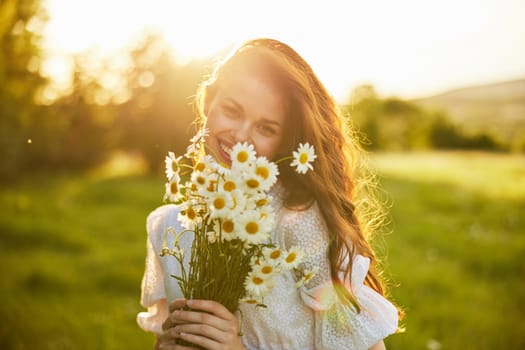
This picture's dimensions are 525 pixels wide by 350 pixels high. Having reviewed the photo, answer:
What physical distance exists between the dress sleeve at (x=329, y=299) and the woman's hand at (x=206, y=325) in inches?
12.1

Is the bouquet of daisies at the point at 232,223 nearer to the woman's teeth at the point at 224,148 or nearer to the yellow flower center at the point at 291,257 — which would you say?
the yellow flower center at the point at 291,257

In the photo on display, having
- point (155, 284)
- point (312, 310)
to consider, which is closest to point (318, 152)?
point (312, 310)

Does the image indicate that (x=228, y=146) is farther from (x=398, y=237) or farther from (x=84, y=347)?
(x=398, y=237)

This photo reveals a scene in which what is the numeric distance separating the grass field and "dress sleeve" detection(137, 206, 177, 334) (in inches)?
46.7

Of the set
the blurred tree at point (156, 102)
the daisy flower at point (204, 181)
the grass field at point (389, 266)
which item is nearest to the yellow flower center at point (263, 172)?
the daisy flower at point (204, 181)

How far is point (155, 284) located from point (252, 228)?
95 cm

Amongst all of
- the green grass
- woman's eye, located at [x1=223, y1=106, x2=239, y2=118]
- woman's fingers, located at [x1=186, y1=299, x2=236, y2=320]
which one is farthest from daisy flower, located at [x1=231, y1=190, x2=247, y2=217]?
the green grass

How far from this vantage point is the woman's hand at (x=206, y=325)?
63.4 inches

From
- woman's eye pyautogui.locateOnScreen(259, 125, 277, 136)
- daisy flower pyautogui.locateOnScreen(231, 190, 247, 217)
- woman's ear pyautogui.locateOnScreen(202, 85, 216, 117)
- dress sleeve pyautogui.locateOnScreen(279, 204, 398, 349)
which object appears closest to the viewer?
daisy flower pyautogui.locateOnScreen(231, 190, 247, 217)

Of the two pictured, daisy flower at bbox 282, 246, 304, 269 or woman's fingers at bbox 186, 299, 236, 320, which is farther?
woman's fingers at bbox 186, 299, 236, 320

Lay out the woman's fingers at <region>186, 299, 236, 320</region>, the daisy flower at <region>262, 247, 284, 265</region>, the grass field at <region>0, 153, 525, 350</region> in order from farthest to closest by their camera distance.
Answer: the grass field at <region>0, 153, 525, 350</region> < the woman's fingers at <region>186, 299, 236, 320</region> < the daisy flower at <region>262, 247, 284, 265</region>

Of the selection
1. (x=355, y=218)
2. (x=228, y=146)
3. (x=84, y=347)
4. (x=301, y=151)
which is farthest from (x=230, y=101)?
(x=84, y=347)

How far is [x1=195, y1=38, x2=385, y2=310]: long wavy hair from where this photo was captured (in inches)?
72.7

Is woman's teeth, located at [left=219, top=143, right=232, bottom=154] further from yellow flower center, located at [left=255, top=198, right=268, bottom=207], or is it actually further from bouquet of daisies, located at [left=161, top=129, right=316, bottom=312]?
yellow flower center, located at [left=255, top=198, right=268, bottom=207]
